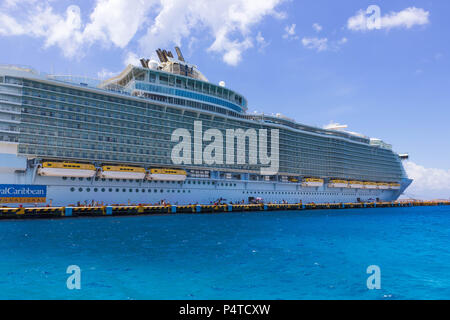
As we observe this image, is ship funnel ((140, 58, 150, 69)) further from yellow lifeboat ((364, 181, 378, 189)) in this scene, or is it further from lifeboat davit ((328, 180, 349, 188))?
yellow lifeboat ((364, 181, 378, 189))

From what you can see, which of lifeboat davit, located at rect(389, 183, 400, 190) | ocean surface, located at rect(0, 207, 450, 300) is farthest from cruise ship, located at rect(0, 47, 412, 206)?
lifeboat davit, located at rect(389, 183, 400, 190)

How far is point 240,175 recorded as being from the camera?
68.1 meters

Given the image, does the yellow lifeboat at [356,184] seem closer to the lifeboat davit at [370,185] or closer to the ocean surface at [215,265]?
the lifeboat davit at [370,185]

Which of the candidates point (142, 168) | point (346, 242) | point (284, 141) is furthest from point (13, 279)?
point (284, 141)

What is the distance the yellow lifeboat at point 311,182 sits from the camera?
81694mm

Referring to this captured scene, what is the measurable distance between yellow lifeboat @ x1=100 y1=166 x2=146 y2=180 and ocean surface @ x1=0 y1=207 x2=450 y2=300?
17.7m

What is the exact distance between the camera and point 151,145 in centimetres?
5800

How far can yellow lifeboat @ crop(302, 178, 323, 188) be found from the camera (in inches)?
3216

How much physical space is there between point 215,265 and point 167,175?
37.1 metres

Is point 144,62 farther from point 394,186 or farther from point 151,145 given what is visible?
point 394,186

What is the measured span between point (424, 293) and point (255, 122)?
6384 cm

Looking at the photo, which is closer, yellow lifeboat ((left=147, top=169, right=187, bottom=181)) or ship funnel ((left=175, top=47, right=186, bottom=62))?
yellow lifeboat ((left=147, top=169, right=187, bottom=181))
